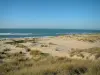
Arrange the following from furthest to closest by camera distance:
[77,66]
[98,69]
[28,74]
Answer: [77,66] < [98,69] < [28,74]

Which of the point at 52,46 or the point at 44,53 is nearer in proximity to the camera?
the point at 44,53

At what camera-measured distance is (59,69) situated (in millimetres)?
7266

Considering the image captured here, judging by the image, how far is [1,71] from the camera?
24.6ft

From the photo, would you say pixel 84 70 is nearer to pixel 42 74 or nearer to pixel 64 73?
pixel 64 73

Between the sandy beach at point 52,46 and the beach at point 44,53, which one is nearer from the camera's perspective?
the beach at point 44,53

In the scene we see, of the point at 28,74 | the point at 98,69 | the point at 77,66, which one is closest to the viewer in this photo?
the point at 28,74

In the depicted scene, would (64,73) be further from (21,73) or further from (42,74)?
(21,73)

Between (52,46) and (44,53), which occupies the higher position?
(44,53)

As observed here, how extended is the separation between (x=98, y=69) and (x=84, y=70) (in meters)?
0.65

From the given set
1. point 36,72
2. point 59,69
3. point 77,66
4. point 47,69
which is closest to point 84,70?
point 77,66

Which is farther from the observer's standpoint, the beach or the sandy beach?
the sandy beach

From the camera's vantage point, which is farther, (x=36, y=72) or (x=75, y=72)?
(x=75, y=72)

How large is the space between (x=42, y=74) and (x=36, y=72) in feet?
0.81

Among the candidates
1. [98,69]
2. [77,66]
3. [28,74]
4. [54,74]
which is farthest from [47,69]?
[98,69]
